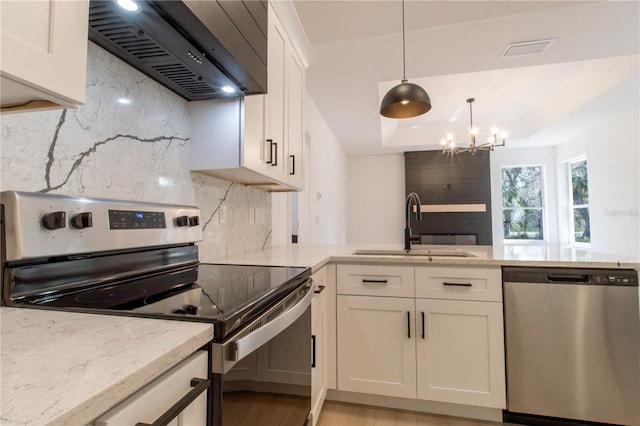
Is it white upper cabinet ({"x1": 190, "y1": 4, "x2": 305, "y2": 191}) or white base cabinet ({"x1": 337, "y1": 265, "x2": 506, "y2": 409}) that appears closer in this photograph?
white upper cabinet ({"x1": 190, "y1": 4, "x2": 305, "y2": 191})

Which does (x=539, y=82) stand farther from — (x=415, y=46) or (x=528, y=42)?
(x=415, y=46)

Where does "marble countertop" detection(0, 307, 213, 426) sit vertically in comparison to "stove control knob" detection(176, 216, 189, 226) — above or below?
below

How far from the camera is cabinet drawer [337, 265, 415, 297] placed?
180cm

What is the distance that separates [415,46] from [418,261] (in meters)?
1.65

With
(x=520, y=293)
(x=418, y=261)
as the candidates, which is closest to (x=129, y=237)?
(x=418, y=261)

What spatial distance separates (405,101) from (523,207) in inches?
229

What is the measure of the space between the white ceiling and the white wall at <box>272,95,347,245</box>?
0.28 meters

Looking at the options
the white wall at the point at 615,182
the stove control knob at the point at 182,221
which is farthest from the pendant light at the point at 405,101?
the white wall at the point at 615,182

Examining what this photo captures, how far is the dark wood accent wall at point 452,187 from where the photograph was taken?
20.0ft

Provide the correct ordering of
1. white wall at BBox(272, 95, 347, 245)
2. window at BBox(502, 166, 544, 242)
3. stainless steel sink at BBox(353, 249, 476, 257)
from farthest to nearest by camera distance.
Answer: window at BBox(502, 166, 544, 242)
white wall at BBox(272, 95, 347, 245)
stainless steel sink at BBox(353, 249, 476, 257)

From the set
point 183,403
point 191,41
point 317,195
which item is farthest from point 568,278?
point 317,195

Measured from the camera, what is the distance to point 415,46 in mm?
2395

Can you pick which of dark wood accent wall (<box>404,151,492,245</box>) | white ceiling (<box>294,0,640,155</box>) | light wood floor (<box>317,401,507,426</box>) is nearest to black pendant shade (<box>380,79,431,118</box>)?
white ceiling (<box>294,0,640,155</box>)

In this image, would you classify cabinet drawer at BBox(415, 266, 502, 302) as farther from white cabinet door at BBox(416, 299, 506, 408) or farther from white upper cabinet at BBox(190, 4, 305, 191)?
white upper cabinet at BBox(190, 4, 305, 191)
